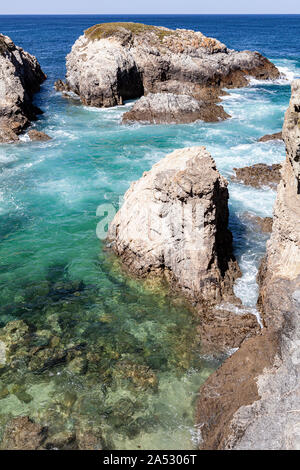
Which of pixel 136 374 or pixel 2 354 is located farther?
pixel 2 354

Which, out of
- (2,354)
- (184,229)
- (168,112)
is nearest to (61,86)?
(168,112)

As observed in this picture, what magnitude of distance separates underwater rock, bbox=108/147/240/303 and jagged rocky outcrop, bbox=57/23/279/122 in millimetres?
26389

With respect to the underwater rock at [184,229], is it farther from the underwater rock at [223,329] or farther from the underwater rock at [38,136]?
the underwater rock at [38,136]

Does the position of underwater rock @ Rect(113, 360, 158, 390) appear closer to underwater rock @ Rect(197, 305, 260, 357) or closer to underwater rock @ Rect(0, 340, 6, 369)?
underwater rock @ Rect(197, 305, 260, 357)

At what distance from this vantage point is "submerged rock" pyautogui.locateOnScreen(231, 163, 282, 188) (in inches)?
1004

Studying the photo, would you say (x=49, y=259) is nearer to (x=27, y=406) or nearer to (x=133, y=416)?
(x=27, y=406)

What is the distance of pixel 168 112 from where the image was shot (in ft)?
131

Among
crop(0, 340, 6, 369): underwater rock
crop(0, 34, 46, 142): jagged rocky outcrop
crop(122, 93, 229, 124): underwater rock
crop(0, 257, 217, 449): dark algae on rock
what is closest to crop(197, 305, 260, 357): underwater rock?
crop(0, 257, 217, 449): dark algae on rock

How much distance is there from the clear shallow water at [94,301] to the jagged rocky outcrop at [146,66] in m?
13.9

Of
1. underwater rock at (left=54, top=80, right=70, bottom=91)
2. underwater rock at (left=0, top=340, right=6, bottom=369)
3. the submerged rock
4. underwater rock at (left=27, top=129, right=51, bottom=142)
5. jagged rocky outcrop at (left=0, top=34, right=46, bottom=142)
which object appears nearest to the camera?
underwater rock at (left=0, top=340, right=6, bottom=369)

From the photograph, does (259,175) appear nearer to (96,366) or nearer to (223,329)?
(223,329)

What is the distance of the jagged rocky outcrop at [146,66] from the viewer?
45.5m

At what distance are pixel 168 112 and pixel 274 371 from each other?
114ft
